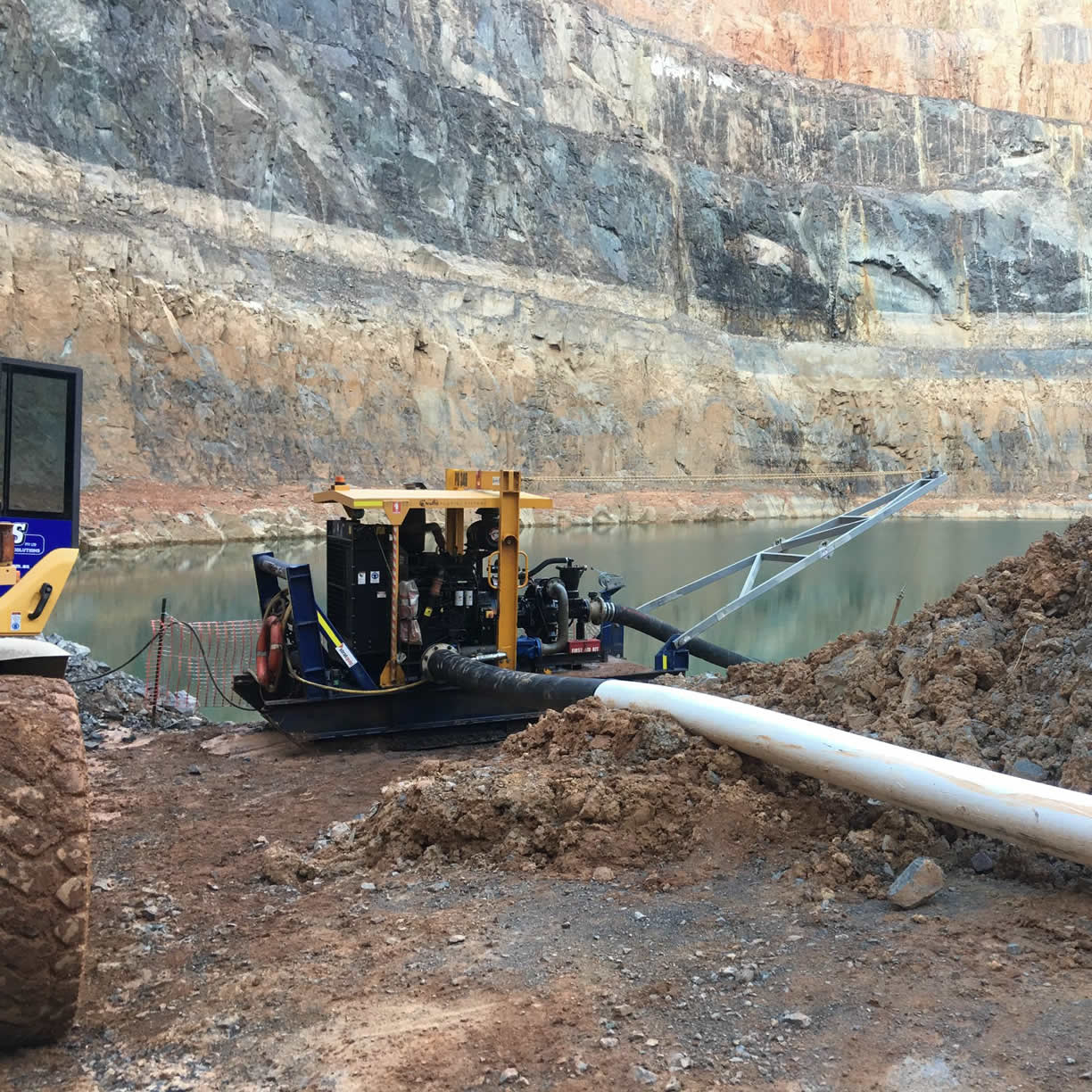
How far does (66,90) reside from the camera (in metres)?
34.5

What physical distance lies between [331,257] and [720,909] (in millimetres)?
39115

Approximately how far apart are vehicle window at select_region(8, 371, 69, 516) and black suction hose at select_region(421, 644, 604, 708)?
3252 mm

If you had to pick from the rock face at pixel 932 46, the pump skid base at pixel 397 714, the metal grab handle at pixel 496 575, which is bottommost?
the pump skid base at pixel 397 714

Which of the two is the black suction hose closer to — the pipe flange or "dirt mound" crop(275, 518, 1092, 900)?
the pipe flange

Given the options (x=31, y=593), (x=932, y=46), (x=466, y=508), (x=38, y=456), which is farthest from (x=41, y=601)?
(x=932, y=46)

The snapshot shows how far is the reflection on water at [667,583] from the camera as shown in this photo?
14258 mm

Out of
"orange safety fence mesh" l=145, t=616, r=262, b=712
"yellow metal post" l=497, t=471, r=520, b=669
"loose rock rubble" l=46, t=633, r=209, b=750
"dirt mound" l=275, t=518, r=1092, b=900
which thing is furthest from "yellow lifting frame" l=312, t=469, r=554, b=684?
"dirt mound" l=275, t=518, r=1092, b=900

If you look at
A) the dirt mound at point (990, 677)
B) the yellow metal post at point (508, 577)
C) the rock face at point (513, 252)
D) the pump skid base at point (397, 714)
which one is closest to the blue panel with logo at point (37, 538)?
the pump skid base at point (397, 714)

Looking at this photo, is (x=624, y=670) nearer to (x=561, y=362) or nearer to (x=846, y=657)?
(x=846, y=657)

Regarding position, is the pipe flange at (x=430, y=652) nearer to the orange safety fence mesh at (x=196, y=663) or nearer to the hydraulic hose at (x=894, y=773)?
the orange safety fence mesh at (x=196, y=663)

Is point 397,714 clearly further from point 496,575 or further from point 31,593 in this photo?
point 31,593

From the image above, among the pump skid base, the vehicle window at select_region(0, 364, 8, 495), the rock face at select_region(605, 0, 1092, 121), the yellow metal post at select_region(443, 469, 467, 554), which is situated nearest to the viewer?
the vehicle window at select_region(0, 364, 8, 495)

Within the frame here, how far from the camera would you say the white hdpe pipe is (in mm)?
3645

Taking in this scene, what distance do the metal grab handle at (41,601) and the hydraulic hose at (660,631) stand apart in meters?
5.71
